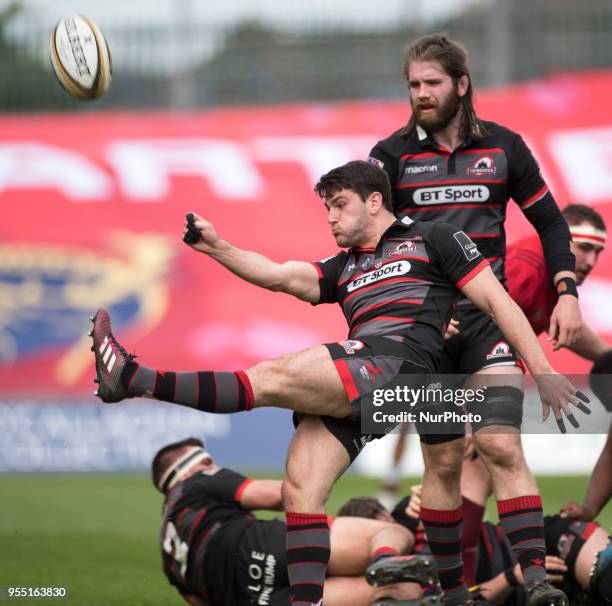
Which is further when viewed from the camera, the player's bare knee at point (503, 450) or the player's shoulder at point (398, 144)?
the player's shoulder at point (398, 144)

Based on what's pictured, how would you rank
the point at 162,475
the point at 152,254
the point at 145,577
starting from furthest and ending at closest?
the point at 152,254 → the point at 145,577 → the point at 162,475

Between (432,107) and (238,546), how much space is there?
236cm

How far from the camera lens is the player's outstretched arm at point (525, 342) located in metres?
5.16

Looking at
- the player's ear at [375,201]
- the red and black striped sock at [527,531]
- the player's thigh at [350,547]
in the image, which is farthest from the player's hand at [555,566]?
the player's ear at [375,201]

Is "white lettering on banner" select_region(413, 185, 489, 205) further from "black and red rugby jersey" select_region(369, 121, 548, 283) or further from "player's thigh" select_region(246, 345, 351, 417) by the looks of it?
"player's thigh" select_region(246, 345, 351, 417)

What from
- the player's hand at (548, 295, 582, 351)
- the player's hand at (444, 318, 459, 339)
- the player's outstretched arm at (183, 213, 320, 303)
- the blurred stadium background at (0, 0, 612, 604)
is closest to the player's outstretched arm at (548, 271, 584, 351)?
the player's hand at (548, 295, 582, 351)

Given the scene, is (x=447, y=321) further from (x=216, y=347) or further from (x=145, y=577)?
(x=216, y=347)

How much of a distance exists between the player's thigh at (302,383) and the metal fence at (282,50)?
1264cm

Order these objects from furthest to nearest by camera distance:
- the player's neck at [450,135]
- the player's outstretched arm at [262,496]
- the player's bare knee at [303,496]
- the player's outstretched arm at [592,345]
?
the player's outstretched arm at [592,345]
the player's neck at [450,135]
the player's outstretched arm at [262,496]
the player's bare knee at [303,496]

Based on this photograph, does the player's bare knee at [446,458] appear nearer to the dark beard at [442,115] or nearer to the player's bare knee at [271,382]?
the player's bare knee at [271,382]

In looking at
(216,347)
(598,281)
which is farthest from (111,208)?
(598,281)

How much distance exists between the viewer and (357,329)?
5.28 m

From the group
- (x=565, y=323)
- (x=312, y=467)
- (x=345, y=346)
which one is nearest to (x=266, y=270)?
(x=345, y=346)

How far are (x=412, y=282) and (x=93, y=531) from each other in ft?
17.4
